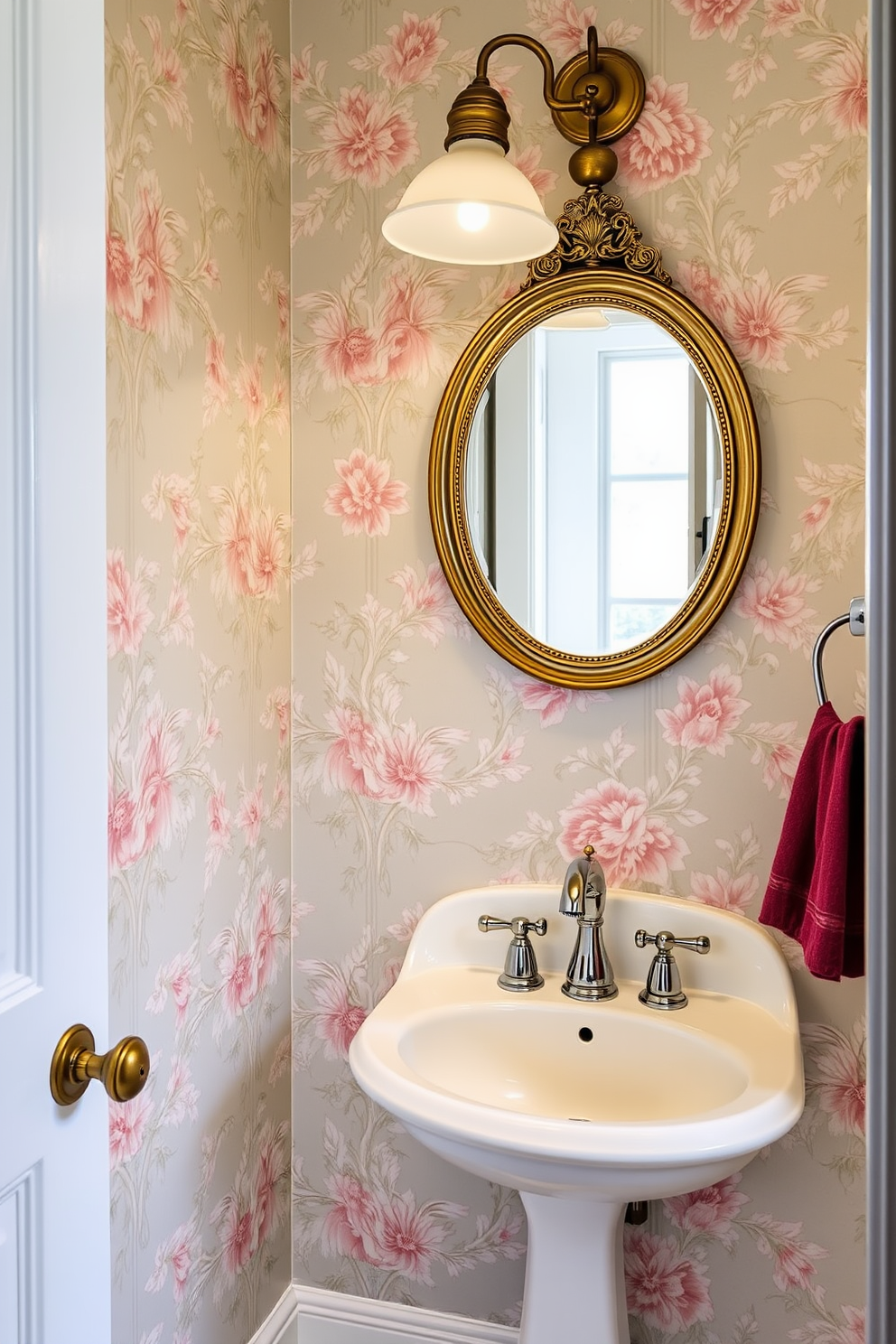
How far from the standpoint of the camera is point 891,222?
1.50ft

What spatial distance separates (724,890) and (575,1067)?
349mm

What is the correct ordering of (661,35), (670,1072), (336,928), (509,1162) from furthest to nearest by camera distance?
(336,928)
(661,35)
(670,1072)
(509,1162)

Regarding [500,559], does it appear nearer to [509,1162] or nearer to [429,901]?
[429,901]

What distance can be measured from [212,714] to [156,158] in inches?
29.5

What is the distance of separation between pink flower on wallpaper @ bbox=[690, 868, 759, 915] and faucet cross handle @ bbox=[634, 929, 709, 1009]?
0.07m

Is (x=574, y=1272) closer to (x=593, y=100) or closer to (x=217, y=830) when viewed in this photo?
(x=217, y=830)

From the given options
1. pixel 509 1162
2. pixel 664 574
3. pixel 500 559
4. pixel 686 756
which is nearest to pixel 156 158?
pixel 500 559

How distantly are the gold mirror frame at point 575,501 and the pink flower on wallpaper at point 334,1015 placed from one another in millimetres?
657

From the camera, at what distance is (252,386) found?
160 centimetres

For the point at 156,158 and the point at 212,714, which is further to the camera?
the point at 212,714

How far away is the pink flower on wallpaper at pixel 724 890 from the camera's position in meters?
1.54

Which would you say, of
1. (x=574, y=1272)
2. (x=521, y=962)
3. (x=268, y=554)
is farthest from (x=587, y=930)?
(x=268, y=554)

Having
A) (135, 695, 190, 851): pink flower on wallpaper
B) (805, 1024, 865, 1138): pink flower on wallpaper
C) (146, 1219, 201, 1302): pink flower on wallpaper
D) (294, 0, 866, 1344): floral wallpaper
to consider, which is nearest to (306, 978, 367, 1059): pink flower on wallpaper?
(294, 0, 866, 1344): floral wallpaper

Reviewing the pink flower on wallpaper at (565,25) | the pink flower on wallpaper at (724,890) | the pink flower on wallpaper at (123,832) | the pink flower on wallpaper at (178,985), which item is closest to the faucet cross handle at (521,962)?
the pink flower on wallpaper at (724,890)
